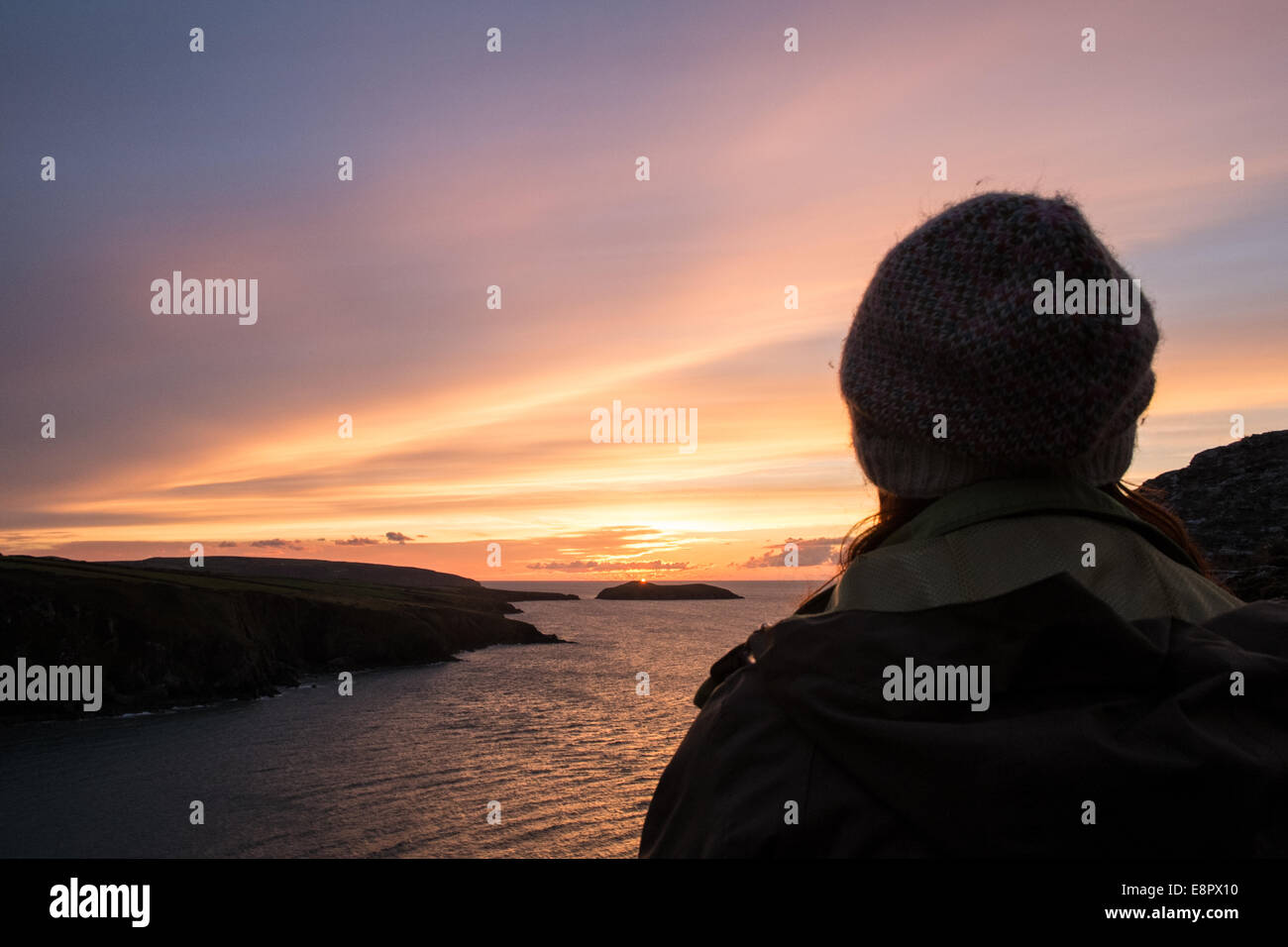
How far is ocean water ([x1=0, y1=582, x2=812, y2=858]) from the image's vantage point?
112 ft

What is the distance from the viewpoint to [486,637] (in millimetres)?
108375

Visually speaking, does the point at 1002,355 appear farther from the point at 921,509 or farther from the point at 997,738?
the point at 997,738

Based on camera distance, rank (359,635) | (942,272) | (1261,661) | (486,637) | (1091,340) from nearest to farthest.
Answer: (1261,661) → (1091,340) → (942,272) → (359,635) → (486,637)

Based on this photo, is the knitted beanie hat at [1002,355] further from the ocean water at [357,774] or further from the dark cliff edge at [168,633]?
the dark cliff edge at [168,633]

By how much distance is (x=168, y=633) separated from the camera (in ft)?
192

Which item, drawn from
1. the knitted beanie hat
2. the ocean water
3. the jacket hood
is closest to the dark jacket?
the jacket hood

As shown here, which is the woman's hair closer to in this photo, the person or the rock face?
the person

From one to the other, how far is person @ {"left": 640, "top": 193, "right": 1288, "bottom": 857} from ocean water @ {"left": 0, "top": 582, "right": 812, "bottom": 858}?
3241 cm

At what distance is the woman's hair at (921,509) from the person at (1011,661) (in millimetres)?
169

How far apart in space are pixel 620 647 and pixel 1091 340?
113688 mm

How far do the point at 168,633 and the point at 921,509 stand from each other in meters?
68.8
